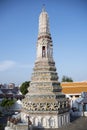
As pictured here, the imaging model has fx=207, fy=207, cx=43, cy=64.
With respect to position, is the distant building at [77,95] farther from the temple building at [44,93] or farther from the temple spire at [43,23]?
the temple spire at [43,23]

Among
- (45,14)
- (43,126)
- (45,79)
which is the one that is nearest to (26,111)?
(43,126)

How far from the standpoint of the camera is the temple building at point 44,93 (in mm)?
22750

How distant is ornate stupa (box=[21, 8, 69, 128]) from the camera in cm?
2275

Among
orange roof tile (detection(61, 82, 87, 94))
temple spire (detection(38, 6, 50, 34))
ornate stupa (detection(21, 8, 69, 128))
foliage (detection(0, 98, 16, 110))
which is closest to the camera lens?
ornate stupa (detection(21, 8, 69, 128))

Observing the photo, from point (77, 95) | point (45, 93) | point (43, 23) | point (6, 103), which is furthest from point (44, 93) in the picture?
point (77, 95)

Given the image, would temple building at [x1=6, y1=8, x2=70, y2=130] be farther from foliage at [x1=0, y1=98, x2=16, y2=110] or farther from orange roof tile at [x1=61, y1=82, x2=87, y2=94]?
orange roof tile at [x1=61, y1=82, x2=87, y2=94]

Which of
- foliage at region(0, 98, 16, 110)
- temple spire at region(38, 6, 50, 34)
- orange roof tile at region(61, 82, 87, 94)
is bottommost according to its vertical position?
foliage at region(0, 98, 16, 110)

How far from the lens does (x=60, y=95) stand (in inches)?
950

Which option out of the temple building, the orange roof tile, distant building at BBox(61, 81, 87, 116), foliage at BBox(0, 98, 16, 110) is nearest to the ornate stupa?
the temple building

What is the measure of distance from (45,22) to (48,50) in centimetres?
369

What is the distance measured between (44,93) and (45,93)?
114mm

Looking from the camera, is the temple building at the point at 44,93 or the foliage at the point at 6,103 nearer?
the temple building at the point at 44,93

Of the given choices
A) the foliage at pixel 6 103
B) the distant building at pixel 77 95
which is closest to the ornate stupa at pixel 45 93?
the distant building at pixel 77 95

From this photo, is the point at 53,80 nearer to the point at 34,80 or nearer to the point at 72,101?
the point at 34,80
